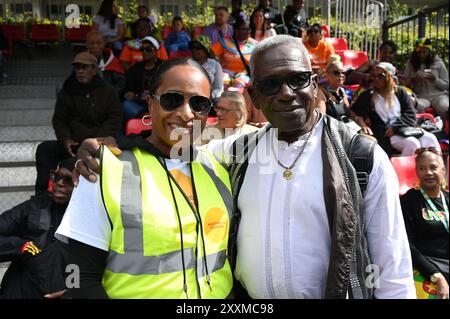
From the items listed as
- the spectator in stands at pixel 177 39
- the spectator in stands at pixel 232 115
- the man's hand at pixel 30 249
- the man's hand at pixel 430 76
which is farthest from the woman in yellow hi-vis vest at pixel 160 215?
the man's hand at pixel 430 76

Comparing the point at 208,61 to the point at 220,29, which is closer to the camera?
the point at 208,61

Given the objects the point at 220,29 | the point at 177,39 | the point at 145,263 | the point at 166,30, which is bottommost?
the point at 145,263

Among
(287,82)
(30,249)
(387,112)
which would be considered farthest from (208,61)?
(287,82)

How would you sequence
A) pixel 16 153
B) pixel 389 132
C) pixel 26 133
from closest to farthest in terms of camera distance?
pixel 16 153 < pixel 26 133 < pixel 389 132

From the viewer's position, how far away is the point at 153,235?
5.16 ft

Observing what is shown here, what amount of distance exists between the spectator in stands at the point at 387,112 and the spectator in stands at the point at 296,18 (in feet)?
10.1

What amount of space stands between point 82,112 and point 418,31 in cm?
812

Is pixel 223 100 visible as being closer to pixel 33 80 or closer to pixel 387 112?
pixel 387 112

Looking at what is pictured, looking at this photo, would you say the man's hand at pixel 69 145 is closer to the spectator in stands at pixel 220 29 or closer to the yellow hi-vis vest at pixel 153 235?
the yellow hi-vis vest at pixel 153 235

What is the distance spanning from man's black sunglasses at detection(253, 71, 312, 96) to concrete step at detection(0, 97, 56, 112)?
18.1 feet

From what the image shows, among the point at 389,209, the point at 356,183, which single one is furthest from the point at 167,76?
the point at 389,209

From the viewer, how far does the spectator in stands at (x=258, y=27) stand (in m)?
8.27

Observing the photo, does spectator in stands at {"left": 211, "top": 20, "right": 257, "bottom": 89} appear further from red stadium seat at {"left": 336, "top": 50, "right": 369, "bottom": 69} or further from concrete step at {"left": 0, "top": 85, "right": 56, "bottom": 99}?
red stadium seat at {"left": 336, "top": 50, "right": 369, "bottom": 69}

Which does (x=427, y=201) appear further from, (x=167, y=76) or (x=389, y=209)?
(x=167, y=76)
